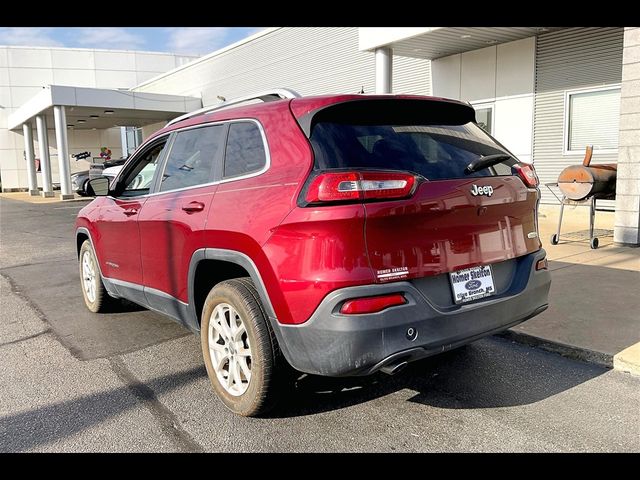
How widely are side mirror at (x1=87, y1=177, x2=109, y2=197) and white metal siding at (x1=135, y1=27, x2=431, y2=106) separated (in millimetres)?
10916

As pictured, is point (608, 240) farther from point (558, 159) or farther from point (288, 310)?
point (288, 310)

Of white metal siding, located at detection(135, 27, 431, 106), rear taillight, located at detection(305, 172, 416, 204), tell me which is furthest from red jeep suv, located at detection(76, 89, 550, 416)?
white metal siding, located at detection(135, 27, 431, 106)

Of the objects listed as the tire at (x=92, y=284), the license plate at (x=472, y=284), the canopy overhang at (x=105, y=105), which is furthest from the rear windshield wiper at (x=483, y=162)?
the canopy overhang at (x=105, y=105)

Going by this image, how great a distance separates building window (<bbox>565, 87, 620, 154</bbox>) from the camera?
1053 centimetres

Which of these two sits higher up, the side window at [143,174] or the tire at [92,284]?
the side window at [143,174]

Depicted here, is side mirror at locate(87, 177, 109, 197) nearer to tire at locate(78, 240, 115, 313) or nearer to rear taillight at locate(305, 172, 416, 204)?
tire at locate(78, 240, 115, 313)

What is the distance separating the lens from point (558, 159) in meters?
11.5

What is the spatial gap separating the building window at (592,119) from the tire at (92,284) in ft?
31.5

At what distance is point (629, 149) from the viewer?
8.08m

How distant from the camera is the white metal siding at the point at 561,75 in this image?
10492mm

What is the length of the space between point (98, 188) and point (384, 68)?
9.07 m

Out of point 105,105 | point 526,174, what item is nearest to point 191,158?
point 526,174

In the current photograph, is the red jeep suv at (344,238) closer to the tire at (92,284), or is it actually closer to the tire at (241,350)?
the tire at (241,350)
